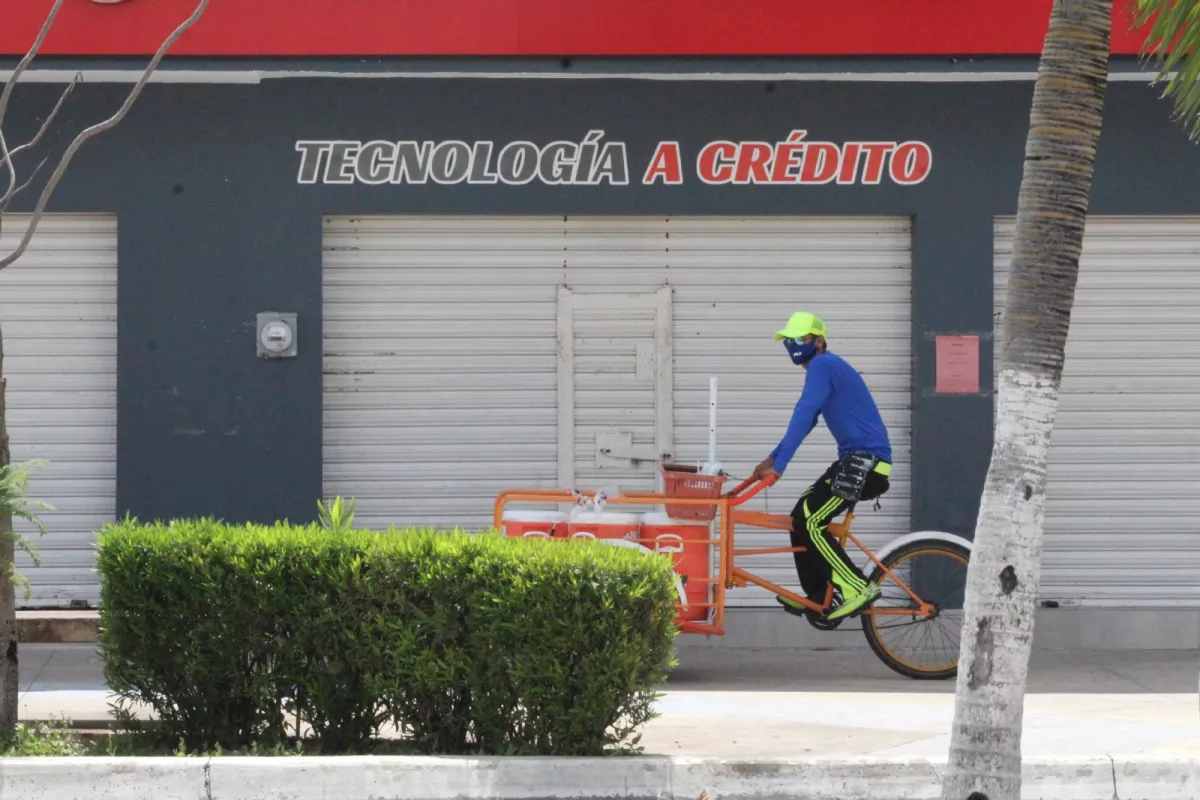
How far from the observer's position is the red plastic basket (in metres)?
9.55

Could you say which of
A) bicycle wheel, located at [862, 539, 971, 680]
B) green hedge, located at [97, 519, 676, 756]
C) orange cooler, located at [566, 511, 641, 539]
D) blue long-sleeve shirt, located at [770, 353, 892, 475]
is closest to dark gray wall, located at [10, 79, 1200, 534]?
bicycle wheel, located at [862, 539, 971, 680]

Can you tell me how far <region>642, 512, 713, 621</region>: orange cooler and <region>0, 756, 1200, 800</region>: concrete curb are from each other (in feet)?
9.27

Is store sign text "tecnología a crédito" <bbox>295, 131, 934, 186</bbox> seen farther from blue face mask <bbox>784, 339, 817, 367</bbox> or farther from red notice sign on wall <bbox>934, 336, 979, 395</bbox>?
blue face mask <bbox>784, 339, 817, 367</bbox>

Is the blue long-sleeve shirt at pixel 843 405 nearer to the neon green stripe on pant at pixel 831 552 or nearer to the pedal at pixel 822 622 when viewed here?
the neon green stripe on pant at pixel 831 552

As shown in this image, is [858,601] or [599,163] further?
[599,163]

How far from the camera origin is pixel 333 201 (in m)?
11.7

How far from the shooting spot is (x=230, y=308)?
38.2 feet

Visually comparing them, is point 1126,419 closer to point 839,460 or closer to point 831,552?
point 839,460

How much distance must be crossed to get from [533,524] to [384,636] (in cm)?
279

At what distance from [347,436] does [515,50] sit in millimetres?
3037

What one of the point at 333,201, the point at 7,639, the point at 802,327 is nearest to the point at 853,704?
the point at 802,327

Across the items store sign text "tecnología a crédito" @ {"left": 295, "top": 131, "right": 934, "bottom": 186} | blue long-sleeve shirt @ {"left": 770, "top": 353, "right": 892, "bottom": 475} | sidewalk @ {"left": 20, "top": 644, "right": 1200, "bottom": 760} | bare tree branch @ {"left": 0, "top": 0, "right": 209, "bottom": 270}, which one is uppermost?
store sign text "tecnología a crédito" @ {"left": 295, "top": 131, "right": 934, "bottom": 186}

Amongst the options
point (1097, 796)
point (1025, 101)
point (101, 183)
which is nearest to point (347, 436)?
point (101, 183)

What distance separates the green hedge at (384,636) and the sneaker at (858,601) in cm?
272
